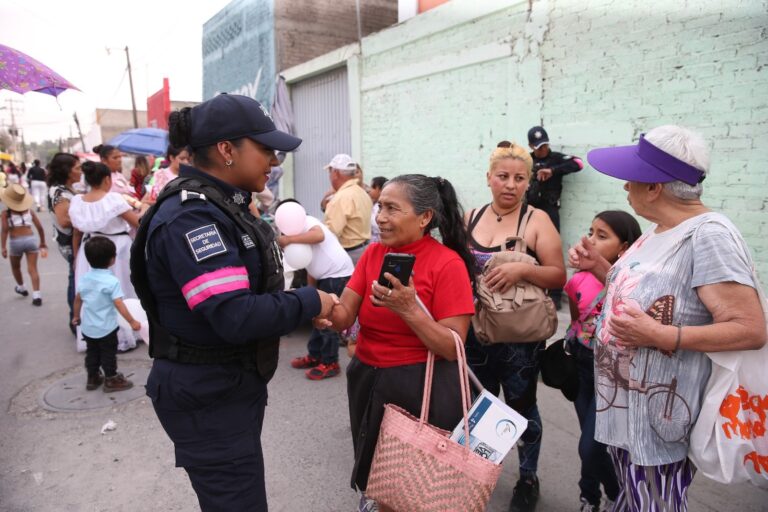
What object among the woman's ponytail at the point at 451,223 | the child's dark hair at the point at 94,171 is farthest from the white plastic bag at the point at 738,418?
the child's dark hair at the point at 94,171

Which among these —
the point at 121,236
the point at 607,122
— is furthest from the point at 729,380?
the point at 121,236

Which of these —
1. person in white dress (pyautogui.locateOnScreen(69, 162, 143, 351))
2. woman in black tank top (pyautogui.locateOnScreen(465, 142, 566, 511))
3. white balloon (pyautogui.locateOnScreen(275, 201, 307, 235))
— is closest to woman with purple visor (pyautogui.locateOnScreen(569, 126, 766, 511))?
woman in black tank top (pyautogui.locateOnScreen(465, 142, 566, 511))

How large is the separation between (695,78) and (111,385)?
5.69 metres

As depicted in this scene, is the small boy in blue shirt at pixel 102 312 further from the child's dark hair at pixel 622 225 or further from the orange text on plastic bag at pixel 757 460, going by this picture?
the orange text on plastic bag at pixel 757 460

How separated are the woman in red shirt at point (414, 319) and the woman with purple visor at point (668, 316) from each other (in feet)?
1.92

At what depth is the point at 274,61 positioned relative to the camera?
11.6m

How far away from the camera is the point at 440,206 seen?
220 centimetres

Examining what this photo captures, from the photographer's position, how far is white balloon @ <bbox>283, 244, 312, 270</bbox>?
4270 mm

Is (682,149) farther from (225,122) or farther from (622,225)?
(225,122)

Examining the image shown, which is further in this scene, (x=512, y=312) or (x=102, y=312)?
(x=102, y=312)

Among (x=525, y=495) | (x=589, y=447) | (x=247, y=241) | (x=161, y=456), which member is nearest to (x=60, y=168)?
(x=161, y=456)

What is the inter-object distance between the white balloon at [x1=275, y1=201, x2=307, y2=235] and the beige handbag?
2050 mm

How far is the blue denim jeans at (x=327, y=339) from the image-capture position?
449 cm

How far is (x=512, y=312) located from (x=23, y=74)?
12.1ft
